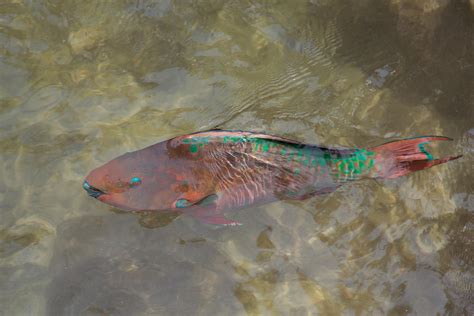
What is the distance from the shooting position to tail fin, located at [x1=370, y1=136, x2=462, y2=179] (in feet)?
12.1

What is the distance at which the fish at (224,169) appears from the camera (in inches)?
145

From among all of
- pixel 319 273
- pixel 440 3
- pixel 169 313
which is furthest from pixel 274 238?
pixel 440 3

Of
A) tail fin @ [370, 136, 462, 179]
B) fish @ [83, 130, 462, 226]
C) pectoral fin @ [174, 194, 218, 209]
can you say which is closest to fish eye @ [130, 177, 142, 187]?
fish @ [83, 130, 462, 226]

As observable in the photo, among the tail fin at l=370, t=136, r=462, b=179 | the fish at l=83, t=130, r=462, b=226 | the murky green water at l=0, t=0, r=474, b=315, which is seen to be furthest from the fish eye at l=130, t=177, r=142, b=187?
the tail fin at l=370, t=136, r=462, b=179

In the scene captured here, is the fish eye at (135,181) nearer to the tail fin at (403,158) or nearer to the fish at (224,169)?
the fish at (224,169)

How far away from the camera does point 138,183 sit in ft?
12.0

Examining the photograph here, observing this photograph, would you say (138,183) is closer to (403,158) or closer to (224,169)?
(224,169)

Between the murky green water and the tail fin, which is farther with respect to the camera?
the murky green water

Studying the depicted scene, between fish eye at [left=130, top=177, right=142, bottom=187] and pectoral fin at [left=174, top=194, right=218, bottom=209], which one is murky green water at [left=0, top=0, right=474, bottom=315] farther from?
fish eye at [left=130, top=177, right=142, bottom=187]

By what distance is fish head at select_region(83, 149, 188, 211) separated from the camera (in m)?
3.66

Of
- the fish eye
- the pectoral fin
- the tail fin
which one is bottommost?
the pectoral fin

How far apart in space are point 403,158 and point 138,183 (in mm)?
1952

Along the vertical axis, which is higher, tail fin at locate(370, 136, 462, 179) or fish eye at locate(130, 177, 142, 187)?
tail fin at locate(370, 136, 462, 179)

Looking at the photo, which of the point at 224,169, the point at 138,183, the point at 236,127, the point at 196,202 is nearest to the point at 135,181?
the point at 138,183
